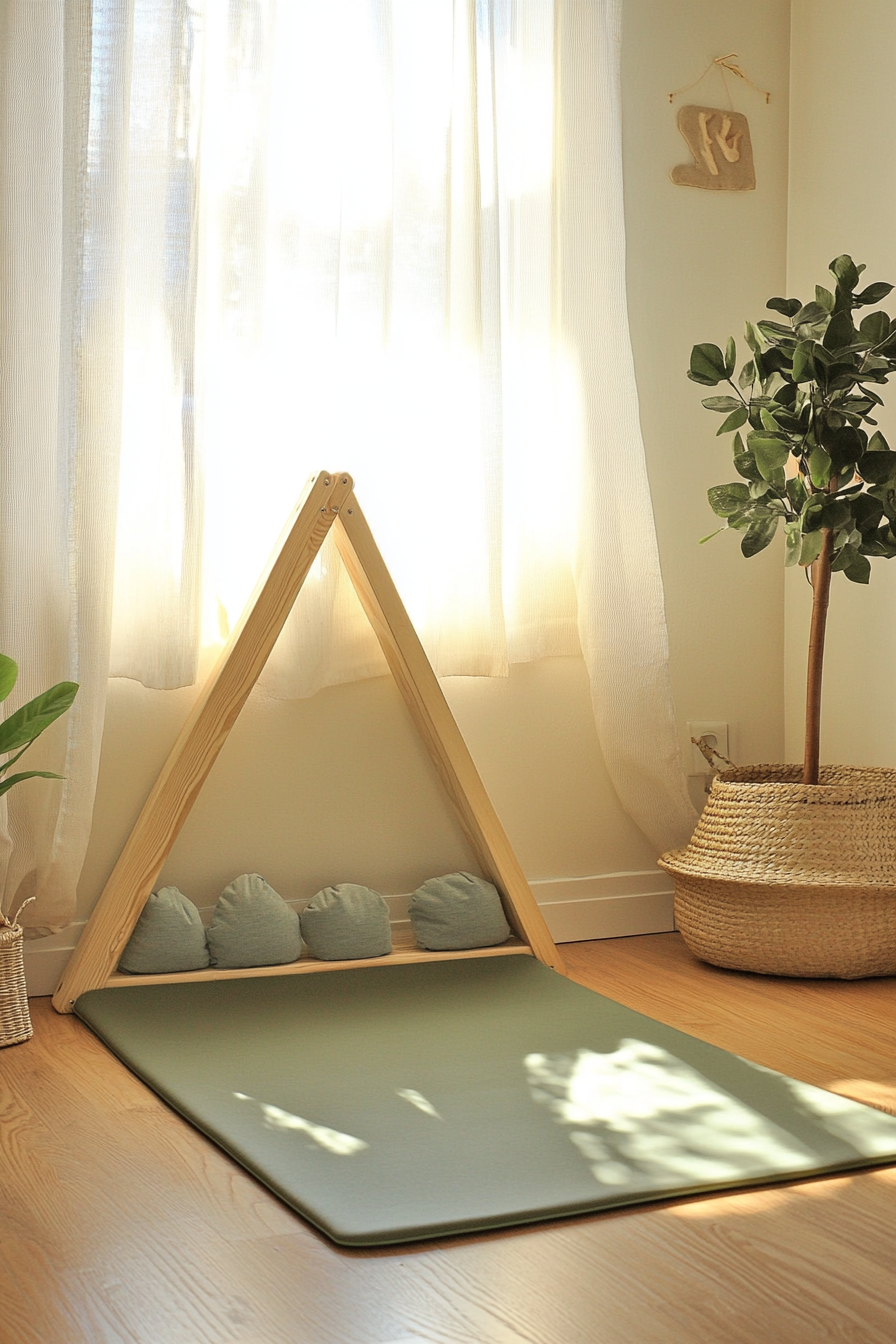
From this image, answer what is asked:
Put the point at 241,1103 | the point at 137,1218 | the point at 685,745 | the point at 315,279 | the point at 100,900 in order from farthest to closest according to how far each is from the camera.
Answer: the point at 685,745 < the point at 315,279 < the point at 100,900 < the point at 241,1103 < the point at 137,1218

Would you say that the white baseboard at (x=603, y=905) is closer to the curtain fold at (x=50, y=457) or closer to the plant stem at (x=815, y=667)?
the plant stem at (x=815, y=667)

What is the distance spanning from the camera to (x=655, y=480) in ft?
8.98

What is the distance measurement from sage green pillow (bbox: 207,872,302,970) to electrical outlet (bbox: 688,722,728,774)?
949 millimetres

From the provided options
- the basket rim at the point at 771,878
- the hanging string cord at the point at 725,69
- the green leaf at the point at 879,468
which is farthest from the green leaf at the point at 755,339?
the basket rim at the point at 771,878

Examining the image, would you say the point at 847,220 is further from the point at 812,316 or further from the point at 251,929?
the point at 251,929

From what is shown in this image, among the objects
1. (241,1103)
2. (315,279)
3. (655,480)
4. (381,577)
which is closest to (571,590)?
(655,480)

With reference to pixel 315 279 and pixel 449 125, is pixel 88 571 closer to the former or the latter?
pixel 315 279

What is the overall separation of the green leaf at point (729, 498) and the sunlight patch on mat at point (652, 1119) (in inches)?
38.6

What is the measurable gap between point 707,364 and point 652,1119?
1.34 meters

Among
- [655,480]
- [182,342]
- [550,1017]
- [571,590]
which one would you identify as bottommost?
[550,1017]

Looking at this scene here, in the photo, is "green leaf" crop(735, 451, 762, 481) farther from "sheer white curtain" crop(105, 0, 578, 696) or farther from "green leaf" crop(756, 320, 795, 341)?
"sheer white curtain" crop(105, 0, 578, 696)

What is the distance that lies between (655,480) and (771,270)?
21.8 inches

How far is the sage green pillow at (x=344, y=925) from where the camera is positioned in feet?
7.52

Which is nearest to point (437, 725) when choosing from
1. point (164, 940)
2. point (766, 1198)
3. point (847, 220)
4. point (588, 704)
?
point (588, 704)
